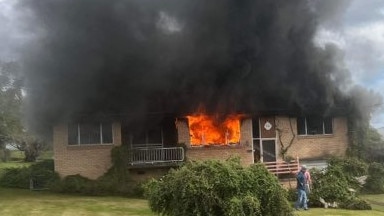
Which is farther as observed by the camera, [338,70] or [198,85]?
[338,70]

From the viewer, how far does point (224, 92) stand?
81.8ft

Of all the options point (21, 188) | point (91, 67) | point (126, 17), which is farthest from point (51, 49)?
point (21, 188)

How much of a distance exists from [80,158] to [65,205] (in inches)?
212

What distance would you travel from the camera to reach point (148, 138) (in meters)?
24.5

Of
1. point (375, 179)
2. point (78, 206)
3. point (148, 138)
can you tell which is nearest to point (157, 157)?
point (148, 138)

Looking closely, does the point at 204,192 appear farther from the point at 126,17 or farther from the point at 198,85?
the point at 126,17

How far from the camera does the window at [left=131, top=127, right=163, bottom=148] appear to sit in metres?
24.2

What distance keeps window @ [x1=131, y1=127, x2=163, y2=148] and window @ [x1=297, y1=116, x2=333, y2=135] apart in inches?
271

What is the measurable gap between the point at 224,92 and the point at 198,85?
1.31m

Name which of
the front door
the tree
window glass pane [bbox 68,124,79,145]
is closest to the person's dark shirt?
the front door

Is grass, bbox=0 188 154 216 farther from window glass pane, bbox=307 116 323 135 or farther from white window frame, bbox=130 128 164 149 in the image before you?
window glass pane, bbox=307 116 323 135

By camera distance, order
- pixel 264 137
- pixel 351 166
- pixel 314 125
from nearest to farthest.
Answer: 1. pixel 351 166
2. pixel 264 137
3. pixel 314 125

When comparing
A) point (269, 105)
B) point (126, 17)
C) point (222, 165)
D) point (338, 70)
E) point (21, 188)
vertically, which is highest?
point (126, 17)

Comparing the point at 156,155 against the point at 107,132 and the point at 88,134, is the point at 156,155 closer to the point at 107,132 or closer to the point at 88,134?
the point at 107,132
